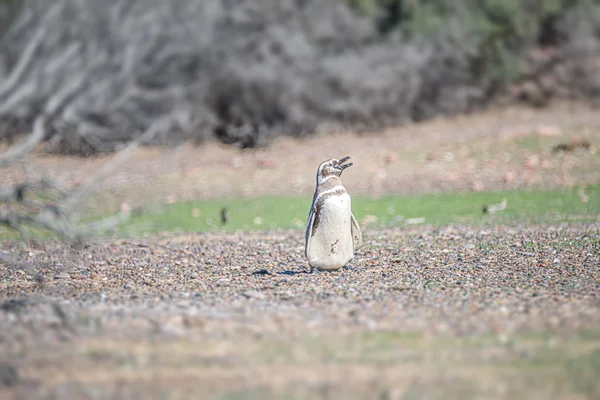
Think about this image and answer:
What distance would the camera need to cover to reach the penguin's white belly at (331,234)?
948 cm

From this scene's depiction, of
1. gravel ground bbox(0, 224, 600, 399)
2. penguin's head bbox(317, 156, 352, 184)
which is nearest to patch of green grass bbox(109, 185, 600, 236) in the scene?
gravel ground bbox(0, 224, 600, 399)

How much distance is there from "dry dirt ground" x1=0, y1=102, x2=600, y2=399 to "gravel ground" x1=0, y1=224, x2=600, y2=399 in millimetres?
16

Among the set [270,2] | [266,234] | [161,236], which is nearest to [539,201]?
[266,234]

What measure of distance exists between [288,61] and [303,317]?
20669 millimetres

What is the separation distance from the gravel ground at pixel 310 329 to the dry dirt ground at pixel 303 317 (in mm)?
16

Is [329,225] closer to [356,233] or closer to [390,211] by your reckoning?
[356,233]

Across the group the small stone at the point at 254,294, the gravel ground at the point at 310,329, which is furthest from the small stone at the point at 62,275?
the small stone at the point at 254,294

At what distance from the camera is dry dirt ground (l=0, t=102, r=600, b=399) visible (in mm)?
5422

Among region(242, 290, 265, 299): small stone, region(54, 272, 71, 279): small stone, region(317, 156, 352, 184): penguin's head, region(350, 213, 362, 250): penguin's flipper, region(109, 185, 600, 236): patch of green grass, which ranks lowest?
region(109, 185, 600, 236): patch of green grass

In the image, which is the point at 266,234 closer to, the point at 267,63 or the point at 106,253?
the point at 106,253

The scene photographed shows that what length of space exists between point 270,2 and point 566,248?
59.4 feet

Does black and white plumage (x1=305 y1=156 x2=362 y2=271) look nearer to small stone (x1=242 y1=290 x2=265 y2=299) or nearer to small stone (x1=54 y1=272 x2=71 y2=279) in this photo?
small stone (x1=242 y1=290 x2=265 y2=299)

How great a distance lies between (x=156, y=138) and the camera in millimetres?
24812

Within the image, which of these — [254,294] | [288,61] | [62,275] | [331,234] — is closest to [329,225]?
[331,234]
